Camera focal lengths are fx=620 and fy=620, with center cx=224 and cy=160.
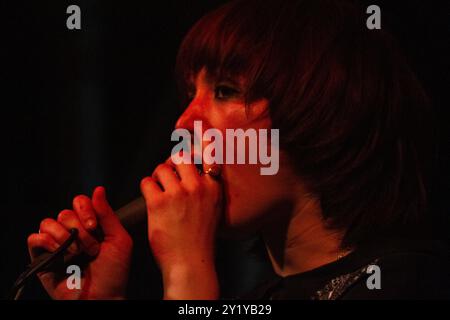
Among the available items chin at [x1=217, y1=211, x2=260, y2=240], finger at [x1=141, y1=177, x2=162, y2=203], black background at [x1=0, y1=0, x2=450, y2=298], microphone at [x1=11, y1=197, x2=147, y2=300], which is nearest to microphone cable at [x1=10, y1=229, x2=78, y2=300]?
microphone at [x1=11, y1=197, x2=147, y2=300]

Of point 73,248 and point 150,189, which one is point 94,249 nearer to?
point 73,248

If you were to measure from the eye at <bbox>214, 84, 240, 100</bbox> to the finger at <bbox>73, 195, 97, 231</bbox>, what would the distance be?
0.28 meters

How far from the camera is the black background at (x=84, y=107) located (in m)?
1.49

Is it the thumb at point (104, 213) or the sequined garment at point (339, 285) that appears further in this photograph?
the thumb at point (104, 213)

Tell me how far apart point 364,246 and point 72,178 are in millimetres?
830

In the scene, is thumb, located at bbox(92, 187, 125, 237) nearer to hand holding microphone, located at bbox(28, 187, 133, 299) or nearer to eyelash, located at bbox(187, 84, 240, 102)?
hand holding microphone, located at bbox(28, 187, 133, 299)

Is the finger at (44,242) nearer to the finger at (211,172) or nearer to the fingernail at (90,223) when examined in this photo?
the fingernail at (90,223)

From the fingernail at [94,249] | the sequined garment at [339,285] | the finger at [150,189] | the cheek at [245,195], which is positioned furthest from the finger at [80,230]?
the sequined garment at [339,285]

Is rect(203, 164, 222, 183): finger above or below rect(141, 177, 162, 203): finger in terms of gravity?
above

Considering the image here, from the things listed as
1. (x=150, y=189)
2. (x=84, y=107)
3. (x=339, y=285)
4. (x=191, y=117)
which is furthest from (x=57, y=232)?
(x=84, y=107)

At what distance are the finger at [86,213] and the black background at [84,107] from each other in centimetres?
45

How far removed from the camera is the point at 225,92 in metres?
1.02

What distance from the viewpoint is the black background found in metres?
1.49

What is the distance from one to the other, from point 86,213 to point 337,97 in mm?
455
